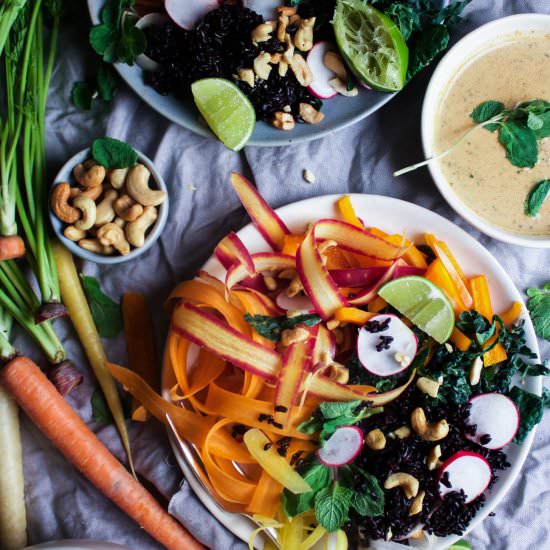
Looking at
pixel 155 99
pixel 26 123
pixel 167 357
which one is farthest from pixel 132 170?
pixel 167 357

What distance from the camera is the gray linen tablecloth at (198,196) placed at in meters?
2.40

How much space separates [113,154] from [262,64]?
0.60m

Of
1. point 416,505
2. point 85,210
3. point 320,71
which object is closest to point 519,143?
point 320,71

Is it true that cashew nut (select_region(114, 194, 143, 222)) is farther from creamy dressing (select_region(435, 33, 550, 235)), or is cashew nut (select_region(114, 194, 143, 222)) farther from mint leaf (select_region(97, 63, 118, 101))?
creamy dressing (select_region(435, 33, 550, 235))

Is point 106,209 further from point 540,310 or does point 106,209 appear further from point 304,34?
point 540,310

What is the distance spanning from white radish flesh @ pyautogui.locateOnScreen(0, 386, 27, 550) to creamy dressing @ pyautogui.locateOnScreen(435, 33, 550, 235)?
5.97 ft

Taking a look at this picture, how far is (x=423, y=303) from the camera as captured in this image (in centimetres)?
210

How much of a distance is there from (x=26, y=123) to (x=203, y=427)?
1.20 m

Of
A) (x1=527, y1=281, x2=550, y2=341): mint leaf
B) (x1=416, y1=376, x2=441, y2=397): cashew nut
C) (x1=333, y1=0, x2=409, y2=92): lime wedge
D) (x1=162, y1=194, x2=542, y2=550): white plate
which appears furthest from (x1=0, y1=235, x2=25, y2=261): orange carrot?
(x1=527, y1=281, x2=550, y2=341): mint leaf

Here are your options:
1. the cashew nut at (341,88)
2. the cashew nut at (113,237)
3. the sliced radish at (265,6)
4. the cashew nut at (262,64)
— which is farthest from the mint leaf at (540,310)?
the cashew nut at (113,237)

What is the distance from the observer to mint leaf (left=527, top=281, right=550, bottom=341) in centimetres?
239

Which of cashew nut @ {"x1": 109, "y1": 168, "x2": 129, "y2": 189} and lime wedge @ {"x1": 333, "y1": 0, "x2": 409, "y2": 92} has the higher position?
lime wedge @ {"x1": 333, "y1": 0, "x2": 409, "y2": 92}

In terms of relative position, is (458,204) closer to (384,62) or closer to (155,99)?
(384,62)

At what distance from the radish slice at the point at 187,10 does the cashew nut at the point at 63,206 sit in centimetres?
66
